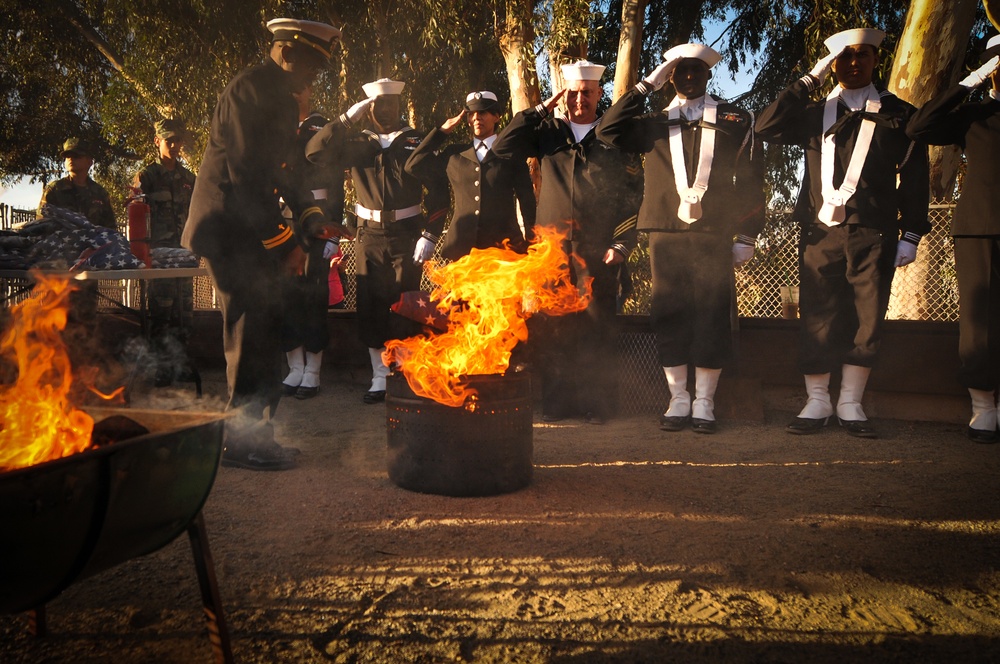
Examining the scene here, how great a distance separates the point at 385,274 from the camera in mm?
6836

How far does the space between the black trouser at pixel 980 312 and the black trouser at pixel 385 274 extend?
13.9 feet

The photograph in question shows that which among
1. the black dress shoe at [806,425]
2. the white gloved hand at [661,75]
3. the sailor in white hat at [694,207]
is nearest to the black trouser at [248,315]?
the sailor in white hat at [694,207]

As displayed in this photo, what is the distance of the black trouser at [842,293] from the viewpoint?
5.41m

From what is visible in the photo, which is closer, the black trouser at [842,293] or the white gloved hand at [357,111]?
the black trouser at [842,293]

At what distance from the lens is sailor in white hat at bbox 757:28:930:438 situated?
5.40 metres

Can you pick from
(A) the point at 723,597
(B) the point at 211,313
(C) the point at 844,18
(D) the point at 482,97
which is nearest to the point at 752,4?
(C) the point at 844,18

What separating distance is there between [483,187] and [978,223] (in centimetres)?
362

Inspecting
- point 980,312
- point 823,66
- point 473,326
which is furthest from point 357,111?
point 980,312

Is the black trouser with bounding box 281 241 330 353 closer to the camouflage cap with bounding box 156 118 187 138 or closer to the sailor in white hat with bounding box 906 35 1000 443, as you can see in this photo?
the camouflage cap with bounding box 156 118 187 138

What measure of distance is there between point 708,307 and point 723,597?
3.24 metres

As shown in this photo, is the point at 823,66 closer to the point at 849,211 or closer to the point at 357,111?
the point at 849,211

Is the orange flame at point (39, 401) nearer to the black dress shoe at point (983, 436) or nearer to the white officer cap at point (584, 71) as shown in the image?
the white officer cap at point (584, 71)

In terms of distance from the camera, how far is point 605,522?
363 centimetres

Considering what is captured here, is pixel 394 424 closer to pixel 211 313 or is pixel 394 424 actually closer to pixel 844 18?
pixel 211 313
